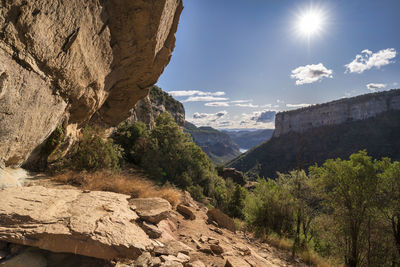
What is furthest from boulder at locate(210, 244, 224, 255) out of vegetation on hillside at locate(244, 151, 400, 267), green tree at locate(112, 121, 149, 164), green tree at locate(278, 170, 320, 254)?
green tree at locate(112, 121, 149, 164)

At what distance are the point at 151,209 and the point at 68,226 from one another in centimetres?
154

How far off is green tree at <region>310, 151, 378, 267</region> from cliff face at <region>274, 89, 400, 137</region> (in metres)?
96.3

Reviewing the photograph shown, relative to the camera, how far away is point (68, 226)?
2443 millimetres

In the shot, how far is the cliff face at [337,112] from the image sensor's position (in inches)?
3024

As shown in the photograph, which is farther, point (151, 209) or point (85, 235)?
point (151, 209)

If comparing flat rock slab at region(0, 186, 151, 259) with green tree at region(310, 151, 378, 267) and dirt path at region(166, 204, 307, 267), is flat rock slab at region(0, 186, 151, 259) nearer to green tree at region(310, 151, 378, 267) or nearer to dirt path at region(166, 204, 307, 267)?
dirt path at region(166, 204, 307, 267)

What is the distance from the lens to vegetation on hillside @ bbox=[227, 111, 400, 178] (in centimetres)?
6066

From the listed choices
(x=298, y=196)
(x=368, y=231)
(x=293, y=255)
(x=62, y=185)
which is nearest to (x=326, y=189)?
(x=298, y=196)

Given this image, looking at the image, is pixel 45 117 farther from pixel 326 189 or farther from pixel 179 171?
pixel 326 189

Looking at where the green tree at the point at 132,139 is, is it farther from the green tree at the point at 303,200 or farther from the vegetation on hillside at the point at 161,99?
the vegetation on hillside at the point at 161,99

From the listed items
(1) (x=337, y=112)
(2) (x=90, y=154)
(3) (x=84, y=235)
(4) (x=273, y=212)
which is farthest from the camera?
(1) (x=337, y=112)

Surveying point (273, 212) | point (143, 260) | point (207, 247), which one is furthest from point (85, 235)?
point (273, 212)

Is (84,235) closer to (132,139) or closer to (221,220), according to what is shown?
(221,220)

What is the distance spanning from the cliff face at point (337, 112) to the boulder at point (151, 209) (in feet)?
342
